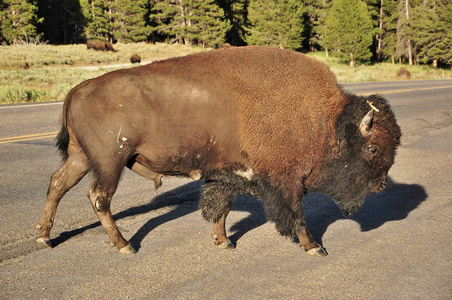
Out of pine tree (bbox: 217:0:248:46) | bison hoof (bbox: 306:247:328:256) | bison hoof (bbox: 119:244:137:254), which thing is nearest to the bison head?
bison hoof (bbox: 306:247:328:256)

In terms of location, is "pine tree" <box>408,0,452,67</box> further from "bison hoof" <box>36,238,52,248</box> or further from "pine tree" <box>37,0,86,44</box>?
"bison hoof" <box>36,238,52,248</box>

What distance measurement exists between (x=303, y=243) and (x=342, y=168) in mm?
738

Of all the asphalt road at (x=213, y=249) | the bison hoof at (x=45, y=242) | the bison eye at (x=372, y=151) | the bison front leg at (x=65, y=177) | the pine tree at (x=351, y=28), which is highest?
the pine tree at (x=351, y=28)

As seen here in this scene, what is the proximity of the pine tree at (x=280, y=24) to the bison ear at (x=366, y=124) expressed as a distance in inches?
2469

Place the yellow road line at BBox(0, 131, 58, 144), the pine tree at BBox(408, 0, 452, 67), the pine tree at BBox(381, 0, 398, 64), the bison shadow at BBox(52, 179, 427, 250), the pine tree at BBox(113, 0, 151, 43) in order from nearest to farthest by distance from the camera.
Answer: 1. the bison shadow at BBox(52, 179, 427, 250)
2. the yellow road line at BBox(0, 131, 58, 144)
3. the pine tree at BBox(408, 0, 452, 67)
4. the pine tree at BBox(113, 0, 151, 43)
5. the pine tree at BBox(381, 0, 398, 64)

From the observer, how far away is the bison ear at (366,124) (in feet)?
13.1

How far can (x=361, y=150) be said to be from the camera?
4.17 meters

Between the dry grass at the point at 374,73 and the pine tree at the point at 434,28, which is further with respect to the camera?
the pine tree at the point at 434,28

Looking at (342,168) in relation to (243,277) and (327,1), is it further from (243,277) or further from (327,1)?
(327,1)

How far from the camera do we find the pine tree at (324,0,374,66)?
60.6m

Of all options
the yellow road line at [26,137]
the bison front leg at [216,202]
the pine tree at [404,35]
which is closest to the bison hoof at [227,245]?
the bison front leg at [216,202]

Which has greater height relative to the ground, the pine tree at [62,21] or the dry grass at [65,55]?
the pine tree at [62,21]

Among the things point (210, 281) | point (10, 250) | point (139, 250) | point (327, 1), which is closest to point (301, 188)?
point (210, 281)

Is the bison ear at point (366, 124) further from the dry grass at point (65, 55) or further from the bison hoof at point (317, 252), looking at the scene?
the dry grass at point (65, 55)
